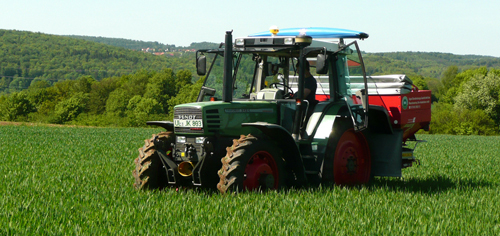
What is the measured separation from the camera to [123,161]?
12.9 meters

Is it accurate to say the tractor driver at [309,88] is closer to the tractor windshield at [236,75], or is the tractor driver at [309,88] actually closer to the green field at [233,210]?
the tractor windshield at [236,75]

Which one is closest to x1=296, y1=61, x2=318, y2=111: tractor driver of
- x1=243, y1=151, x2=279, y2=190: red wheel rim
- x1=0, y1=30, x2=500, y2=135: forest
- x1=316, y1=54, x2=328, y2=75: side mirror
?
x1=316, y1=54, x2=328, y2=75: side mirror

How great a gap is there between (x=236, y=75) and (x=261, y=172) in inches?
72.3

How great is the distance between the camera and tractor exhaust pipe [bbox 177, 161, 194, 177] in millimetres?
7180

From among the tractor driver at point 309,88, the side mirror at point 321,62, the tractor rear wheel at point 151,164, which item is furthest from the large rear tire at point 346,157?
the tractor rear wheel at point 151,164

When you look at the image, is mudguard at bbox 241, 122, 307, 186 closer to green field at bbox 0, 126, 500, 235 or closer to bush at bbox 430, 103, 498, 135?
green field at bbox 0, 126, 500, 235

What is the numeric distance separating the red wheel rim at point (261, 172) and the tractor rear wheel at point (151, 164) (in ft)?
4.34

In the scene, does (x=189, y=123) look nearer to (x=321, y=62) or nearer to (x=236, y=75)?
(x=236, y=75)

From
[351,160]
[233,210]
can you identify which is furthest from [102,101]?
[233,210]

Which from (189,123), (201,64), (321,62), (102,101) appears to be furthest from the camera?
(102,101)

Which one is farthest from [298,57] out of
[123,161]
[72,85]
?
[72,85]

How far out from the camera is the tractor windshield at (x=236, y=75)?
320 inches

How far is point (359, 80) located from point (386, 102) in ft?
2.89

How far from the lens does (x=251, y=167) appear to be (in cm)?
694
